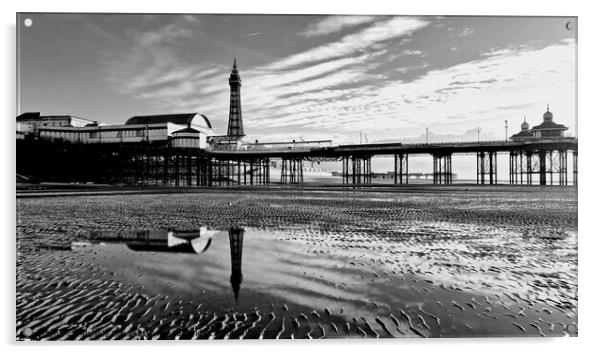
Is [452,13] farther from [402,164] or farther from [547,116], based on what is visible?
[402,164]

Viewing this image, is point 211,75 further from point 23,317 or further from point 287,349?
point 287,349

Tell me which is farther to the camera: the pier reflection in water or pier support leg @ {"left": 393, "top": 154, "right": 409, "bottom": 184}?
pier support leg @ {"left": 393, "top": 154, "right": 409, "bottom": 184}

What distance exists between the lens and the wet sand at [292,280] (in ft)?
17.4

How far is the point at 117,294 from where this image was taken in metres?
5.89

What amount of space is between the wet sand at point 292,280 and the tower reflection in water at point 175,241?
0.09 ft

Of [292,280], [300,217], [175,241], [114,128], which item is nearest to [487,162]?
[300,217]

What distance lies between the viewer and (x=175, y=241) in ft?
31.5

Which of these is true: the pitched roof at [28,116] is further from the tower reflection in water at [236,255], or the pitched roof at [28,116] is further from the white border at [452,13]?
the tower reflection in water at [236,255]

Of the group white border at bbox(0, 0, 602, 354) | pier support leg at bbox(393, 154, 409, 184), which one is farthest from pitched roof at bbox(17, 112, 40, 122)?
pier support leg at bbox(393, 154, 409, 184)

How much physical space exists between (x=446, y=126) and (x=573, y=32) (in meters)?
3.54

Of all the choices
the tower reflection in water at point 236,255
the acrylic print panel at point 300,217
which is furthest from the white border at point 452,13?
the tower reflection in water at point 236,255

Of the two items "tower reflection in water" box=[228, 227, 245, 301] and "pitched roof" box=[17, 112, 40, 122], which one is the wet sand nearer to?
"tower reflection in water" box=[228, 227, 245, 301]

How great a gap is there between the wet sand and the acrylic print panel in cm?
4

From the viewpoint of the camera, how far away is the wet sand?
209 inches
